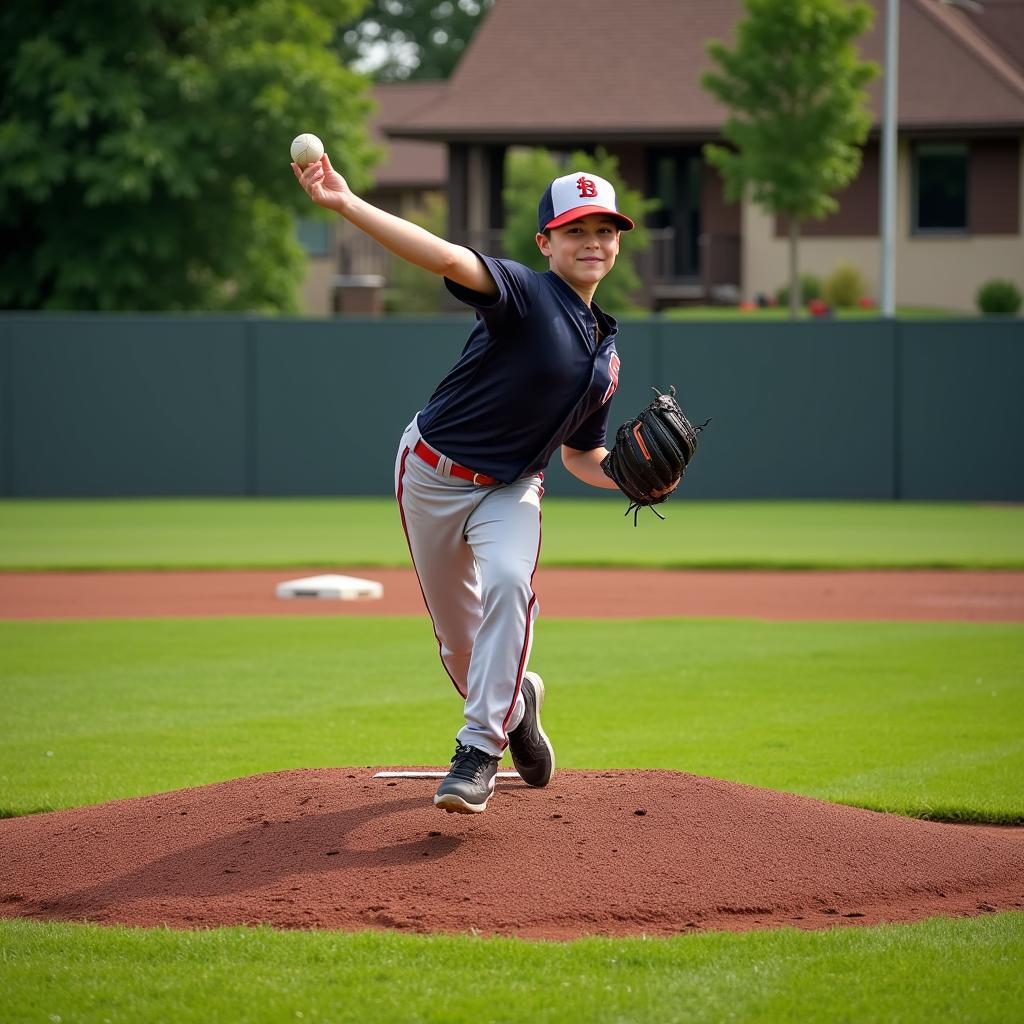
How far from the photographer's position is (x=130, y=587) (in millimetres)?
13578

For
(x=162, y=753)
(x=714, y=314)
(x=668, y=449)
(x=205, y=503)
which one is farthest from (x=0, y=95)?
(x=668, y=449)

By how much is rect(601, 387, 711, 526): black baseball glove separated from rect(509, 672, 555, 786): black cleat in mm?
709

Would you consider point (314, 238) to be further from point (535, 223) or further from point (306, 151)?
point (306, 151)

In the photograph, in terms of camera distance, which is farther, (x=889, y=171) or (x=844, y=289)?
(x=844, y=289)

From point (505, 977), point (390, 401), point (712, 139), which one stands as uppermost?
point (712, 139)

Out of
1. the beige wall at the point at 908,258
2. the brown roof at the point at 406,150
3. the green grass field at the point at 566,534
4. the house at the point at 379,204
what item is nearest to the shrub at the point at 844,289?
the beige wall at the point at 908,258

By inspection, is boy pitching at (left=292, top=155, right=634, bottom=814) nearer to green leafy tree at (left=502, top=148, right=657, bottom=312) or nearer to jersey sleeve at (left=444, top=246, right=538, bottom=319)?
jersey sleeve at (left=444, top=246, right=538, bottom=319)

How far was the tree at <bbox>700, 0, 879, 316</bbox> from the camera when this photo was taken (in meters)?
26.3

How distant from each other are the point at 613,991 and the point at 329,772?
6.91 ft

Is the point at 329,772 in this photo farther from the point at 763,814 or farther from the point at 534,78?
the point at 534,78

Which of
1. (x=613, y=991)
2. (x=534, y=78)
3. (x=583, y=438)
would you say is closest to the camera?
(x=613, y=991)

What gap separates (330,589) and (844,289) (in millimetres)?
20005

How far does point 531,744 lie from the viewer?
5184mm

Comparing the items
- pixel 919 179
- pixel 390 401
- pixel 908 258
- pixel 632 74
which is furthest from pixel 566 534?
pixel 919 179
